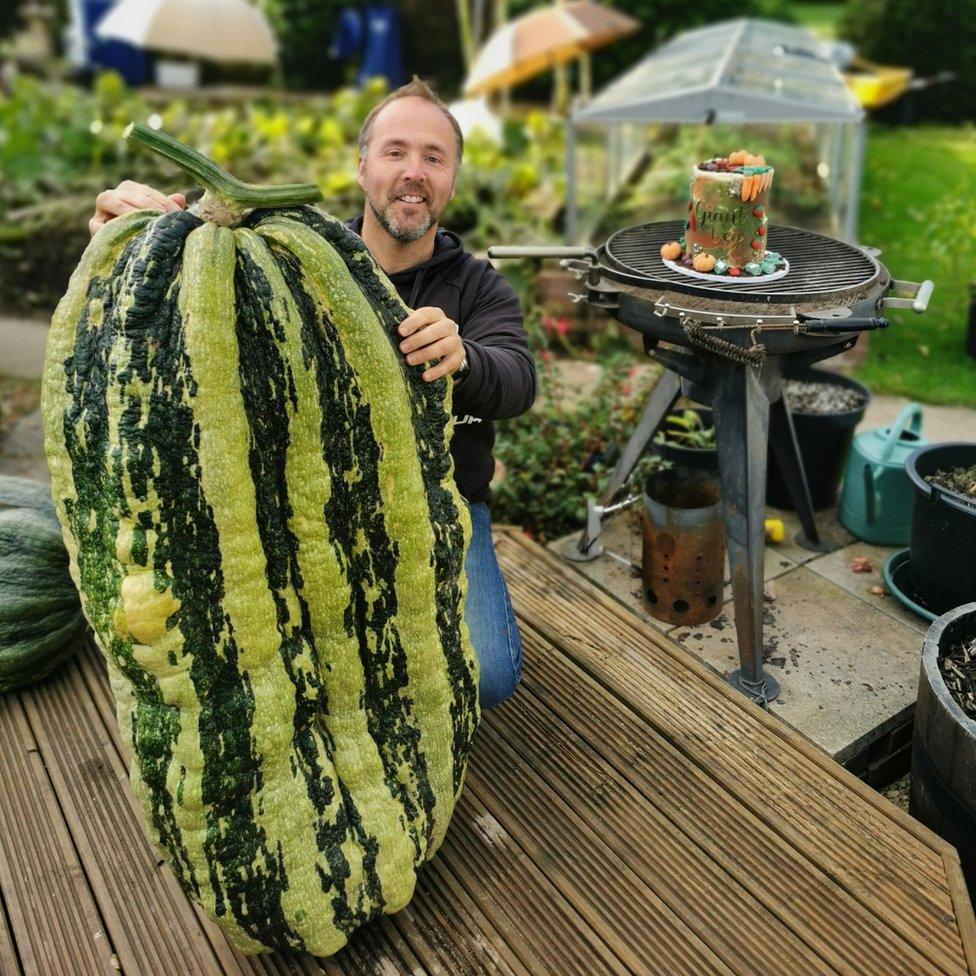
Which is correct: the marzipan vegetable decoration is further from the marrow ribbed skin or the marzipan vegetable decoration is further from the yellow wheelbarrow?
the yellow wheelbarrow

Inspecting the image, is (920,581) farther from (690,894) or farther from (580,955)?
(580,955)

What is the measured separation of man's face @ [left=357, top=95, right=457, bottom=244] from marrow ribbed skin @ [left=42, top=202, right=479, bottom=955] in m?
0.69

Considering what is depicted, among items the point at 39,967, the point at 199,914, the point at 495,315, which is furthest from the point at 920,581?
the point at 39,967

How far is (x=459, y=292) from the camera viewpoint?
2.51m

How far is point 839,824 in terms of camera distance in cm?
220

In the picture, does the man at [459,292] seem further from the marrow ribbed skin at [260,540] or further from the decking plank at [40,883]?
the decking plank at [40,883]

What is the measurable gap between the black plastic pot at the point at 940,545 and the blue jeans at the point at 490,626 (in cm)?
137

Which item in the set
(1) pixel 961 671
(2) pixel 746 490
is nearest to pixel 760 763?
(1) pixel 961 671

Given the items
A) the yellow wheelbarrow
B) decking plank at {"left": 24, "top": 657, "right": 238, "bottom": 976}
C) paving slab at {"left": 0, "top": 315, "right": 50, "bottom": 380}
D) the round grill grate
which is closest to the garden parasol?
the yellow wheelbarrow

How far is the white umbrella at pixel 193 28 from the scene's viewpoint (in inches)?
406

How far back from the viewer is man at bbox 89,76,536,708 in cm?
225

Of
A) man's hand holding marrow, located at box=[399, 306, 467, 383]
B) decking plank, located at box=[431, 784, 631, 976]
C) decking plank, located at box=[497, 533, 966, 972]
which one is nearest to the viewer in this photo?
man's hand holding marrow, located at box=[399, 306, 467, 383]

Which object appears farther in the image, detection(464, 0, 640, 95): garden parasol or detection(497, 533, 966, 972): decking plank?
detection(464, 0, 640, 95): garden parasol

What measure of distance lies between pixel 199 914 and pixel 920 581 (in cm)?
235
